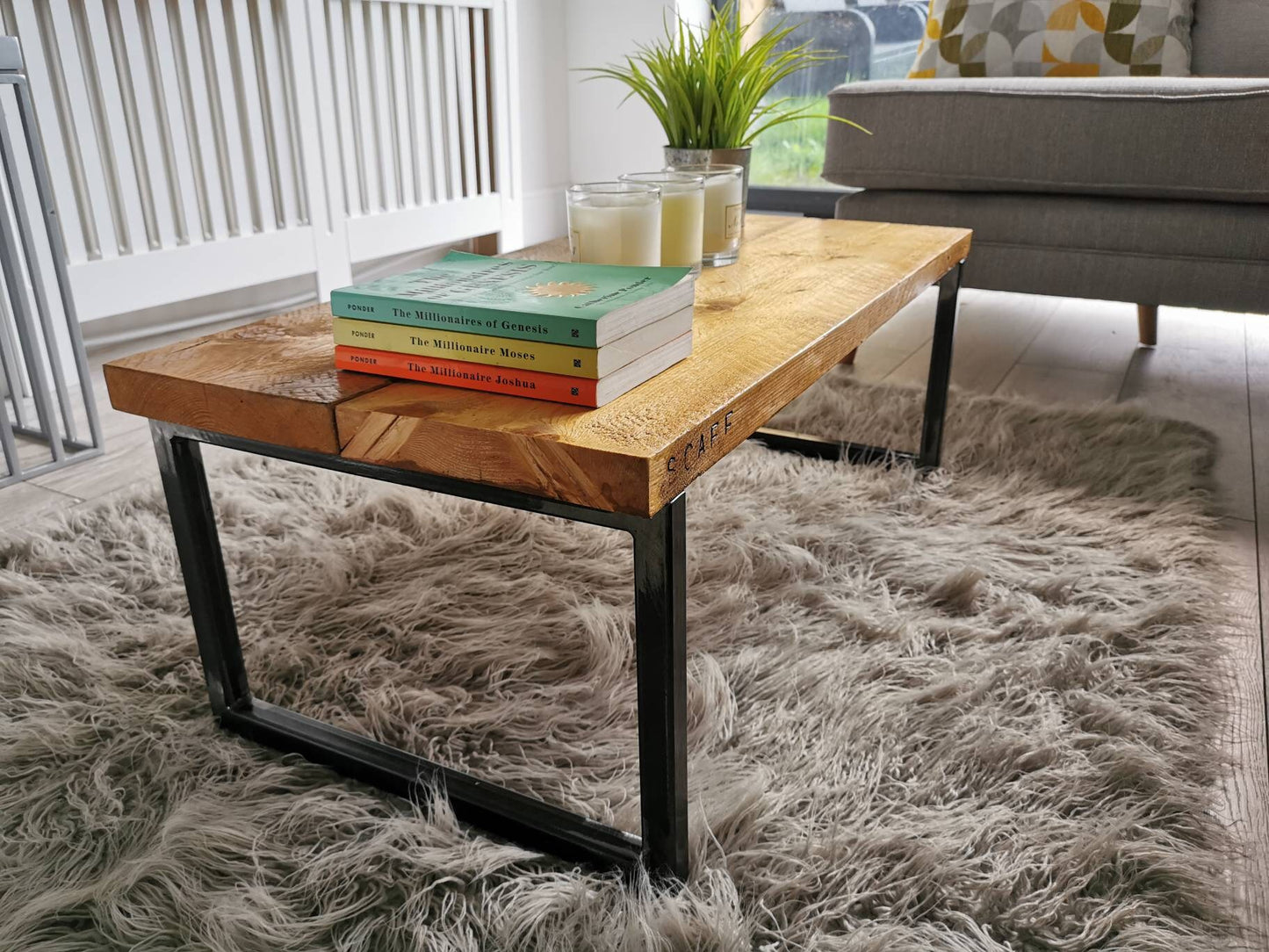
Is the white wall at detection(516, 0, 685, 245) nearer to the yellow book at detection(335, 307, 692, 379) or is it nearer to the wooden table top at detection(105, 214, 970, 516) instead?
the wooden table top at detection(105, 214, 970, 516)

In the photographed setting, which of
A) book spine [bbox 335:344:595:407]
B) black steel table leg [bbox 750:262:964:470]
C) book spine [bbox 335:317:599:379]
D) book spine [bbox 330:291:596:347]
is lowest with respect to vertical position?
black steel table leg [bbox 750:262:964:470]

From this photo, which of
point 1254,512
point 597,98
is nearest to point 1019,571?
point 1254,512

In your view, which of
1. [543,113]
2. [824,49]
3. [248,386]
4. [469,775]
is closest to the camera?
[248,386]

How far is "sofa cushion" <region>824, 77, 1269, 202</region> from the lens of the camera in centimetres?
154

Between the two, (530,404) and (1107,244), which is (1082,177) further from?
(530,404)

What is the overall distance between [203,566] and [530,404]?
0.39 m

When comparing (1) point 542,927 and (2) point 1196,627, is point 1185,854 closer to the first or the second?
(2) point 1196,627

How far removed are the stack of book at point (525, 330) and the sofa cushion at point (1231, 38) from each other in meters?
1.88

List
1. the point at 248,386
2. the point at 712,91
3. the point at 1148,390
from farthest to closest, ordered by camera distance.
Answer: the point at 1148,390 < the point at 712,91 < the point at 248,386

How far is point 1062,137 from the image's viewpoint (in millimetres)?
1645

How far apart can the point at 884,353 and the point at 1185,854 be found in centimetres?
143

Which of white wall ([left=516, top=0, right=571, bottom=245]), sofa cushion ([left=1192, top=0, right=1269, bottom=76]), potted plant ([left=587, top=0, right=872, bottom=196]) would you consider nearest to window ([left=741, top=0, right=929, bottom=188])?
white wall ([left=516, top=0, right=571, bottom=245])

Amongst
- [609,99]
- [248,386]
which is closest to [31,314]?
[248,386]

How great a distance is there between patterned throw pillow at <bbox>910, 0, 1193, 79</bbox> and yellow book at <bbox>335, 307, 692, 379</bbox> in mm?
1765
